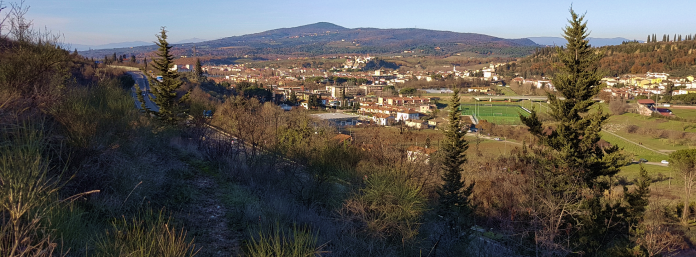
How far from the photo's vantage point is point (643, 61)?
2783 inches

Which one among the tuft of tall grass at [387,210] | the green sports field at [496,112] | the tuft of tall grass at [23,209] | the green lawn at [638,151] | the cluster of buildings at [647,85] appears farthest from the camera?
the cluster of buildings at [647,85]

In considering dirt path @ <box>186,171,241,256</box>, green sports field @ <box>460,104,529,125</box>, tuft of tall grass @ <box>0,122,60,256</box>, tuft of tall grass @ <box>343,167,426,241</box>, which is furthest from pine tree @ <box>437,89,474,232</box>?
green sports field @ <box>460,104,529,125</box>

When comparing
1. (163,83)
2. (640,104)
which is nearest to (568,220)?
(163,83)

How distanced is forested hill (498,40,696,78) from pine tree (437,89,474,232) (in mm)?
52712

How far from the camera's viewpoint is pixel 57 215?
8.51 feet

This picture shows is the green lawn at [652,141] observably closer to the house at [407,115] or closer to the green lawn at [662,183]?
the green lawn at [662,183]

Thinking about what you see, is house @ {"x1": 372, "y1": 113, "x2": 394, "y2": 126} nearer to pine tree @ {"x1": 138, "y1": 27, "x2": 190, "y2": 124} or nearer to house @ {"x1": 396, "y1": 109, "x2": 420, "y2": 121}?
house @ {"x1": 396, "y1": 109, "x2": 420, "y2": 121}

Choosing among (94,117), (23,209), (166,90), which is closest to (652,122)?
(166,90)

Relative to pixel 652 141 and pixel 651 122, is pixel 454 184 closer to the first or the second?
pixel 652 141

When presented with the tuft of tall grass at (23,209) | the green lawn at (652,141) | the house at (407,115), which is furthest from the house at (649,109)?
the tuft of tall grass at (23,209)

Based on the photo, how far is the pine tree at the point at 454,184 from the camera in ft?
42.6

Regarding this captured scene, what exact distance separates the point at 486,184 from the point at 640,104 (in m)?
36.2

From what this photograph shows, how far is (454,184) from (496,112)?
34.8m

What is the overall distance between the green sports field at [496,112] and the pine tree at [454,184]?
961 inches
